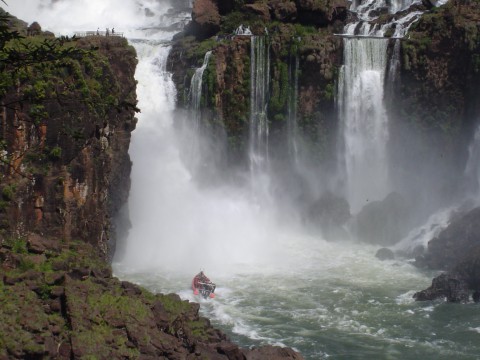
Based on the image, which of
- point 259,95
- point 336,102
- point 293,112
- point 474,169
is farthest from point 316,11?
point 474,169

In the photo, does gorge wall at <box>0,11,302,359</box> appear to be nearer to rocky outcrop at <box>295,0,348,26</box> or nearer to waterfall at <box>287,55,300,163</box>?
waterfall at <box>287,55,300,163</box>

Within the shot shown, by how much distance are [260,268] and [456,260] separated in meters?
10.2

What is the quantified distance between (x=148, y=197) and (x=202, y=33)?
1364 centimetres

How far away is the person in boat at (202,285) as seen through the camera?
30.3 meters

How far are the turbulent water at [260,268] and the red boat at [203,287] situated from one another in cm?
40

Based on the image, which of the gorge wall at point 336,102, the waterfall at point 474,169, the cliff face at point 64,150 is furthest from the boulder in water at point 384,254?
the cliff face at point 64,150

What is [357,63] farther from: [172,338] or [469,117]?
[172,338]

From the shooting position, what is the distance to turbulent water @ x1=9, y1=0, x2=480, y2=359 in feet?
84.4

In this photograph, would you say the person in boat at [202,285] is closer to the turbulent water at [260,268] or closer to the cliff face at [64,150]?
the turbulent water at [260,268]

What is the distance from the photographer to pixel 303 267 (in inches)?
1407

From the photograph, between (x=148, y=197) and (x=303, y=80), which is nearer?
(x=148, y=197)

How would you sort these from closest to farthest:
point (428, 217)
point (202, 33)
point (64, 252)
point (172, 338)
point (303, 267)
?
point (172, 338) < point (64, 252) < point (303, 267) < point (428, 217) < point (202, 33)

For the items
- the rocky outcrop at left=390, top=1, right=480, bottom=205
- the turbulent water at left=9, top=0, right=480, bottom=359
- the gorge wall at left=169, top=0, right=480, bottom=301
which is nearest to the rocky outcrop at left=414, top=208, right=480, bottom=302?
the turbulent water at left=9, top=0, right=480, bottom=359

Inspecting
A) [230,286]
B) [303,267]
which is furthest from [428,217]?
[230,286]
